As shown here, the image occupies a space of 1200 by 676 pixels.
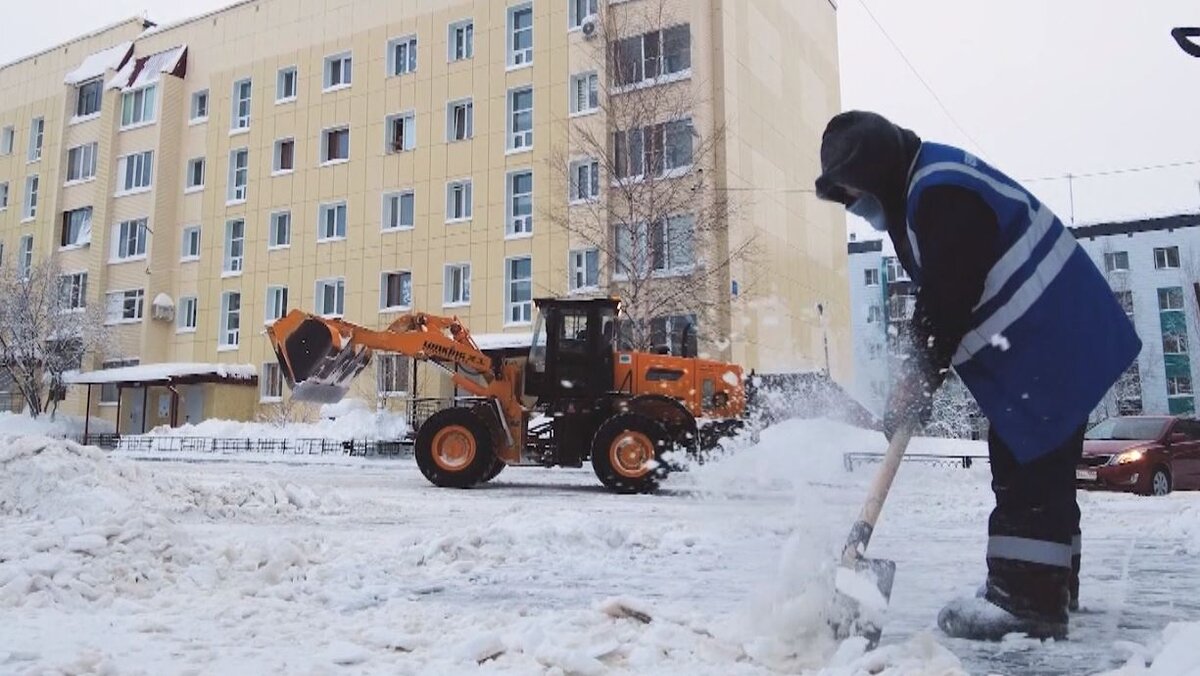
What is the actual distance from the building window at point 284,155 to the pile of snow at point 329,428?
382 inches

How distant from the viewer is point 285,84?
3309 centimetres

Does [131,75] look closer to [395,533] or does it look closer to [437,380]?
[437,380]

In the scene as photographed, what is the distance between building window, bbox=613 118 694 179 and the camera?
2145 centimetres

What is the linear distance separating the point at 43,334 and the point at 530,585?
117 ft

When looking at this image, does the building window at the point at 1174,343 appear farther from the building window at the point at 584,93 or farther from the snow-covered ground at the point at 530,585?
the snow-covered ground at the point at 530,585

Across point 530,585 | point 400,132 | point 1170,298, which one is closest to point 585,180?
point 400,132

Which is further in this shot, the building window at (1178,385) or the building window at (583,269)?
the building window at (1178,385)

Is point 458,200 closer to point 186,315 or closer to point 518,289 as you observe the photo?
point 518,289

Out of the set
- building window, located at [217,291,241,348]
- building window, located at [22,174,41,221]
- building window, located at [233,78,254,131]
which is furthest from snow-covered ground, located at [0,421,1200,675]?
building window, located at [22,174,41,221]

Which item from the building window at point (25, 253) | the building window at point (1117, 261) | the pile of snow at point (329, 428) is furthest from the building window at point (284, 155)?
the building window at point (1117, 261)

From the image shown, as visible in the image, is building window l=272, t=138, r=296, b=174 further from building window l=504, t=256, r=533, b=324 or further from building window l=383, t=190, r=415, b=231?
building window l=504, t=256, r=533, b=324

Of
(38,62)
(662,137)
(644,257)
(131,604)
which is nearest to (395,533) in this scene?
(131,604)

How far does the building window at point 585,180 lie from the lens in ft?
82.3

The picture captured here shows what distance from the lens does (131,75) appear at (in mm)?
37094
